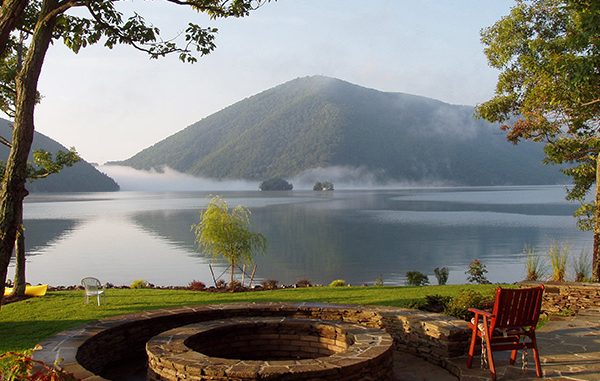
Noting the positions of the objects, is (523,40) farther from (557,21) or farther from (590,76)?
(590,76)

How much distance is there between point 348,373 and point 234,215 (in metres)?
15.3

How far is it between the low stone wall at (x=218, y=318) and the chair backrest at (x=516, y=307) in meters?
1.07

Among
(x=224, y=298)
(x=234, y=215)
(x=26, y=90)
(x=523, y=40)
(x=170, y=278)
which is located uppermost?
(x=523, y=40)

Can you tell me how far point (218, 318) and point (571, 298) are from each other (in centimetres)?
791

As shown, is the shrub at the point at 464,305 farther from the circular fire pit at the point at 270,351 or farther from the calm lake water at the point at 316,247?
the calm lake water at the point at 316,247

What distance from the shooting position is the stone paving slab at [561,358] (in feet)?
22.4

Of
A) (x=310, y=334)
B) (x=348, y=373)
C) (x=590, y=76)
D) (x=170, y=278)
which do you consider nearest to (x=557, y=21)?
(x=590, y=76)

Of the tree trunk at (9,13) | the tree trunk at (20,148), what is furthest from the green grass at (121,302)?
the tree trunk at (9,13)

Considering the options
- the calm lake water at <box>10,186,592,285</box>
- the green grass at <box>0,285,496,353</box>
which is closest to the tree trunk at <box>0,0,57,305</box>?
the green grass at <box>0,285,496,353</box>

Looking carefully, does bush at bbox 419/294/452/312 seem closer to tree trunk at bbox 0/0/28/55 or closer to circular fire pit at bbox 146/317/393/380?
circular fire pit at bbox 146/317/393/380

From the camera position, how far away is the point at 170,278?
3167cm

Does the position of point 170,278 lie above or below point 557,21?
below

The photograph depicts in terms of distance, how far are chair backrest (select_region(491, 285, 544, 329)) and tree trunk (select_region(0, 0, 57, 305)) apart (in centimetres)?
550

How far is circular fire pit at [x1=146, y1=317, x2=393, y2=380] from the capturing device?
19.8 feet
